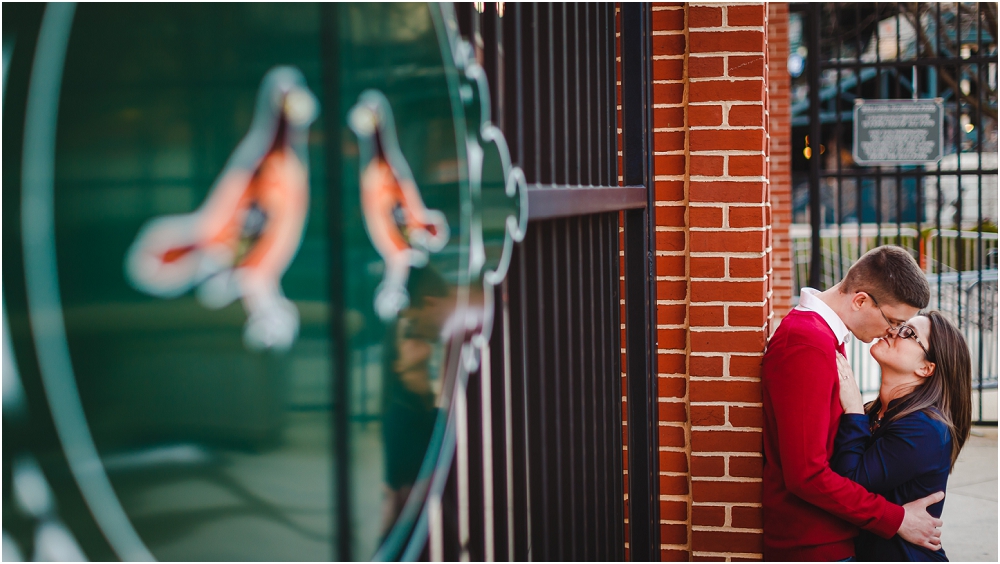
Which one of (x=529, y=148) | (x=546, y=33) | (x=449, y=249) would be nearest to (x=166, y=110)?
(x=449, y=249)

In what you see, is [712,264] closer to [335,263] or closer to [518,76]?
[518,76]

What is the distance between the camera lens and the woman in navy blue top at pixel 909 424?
2.80 metres

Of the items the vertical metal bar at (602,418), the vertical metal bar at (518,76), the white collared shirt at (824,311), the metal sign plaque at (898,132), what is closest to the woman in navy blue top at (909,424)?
the white collared shirt at (824,311)

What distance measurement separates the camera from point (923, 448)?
279 centimetres

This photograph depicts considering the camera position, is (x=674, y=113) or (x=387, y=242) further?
(x=674, y=113)

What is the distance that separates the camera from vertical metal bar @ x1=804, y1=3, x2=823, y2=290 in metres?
5.50

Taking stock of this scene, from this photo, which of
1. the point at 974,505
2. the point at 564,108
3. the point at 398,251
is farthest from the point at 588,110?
the point at 974,505

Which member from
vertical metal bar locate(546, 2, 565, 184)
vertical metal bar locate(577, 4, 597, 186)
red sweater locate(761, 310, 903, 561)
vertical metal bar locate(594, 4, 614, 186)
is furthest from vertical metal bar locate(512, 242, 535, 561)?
red sweater locate(761, 310, 903, 561)

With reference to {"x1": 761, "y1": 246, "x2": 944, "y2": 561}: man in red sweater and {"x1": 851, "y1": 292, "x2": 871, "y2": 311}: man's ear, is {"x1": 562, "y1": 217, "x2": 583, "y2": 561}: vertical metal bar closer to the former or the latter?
{"x1": 761, "y1": 246, "x2": 944, "y2": 561}: man in red sweater

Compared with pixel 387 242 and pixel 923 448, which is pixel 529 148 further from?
pixel 923 448

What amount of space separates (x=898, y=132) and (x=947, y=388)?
3616mm

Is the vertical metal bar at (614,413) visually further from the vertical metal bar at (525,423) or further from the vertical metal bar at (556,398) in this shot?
the vertical metal bar at (525,423)

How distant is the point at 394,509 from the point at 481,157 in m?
0.44

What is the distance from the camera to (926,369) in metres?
2.93
